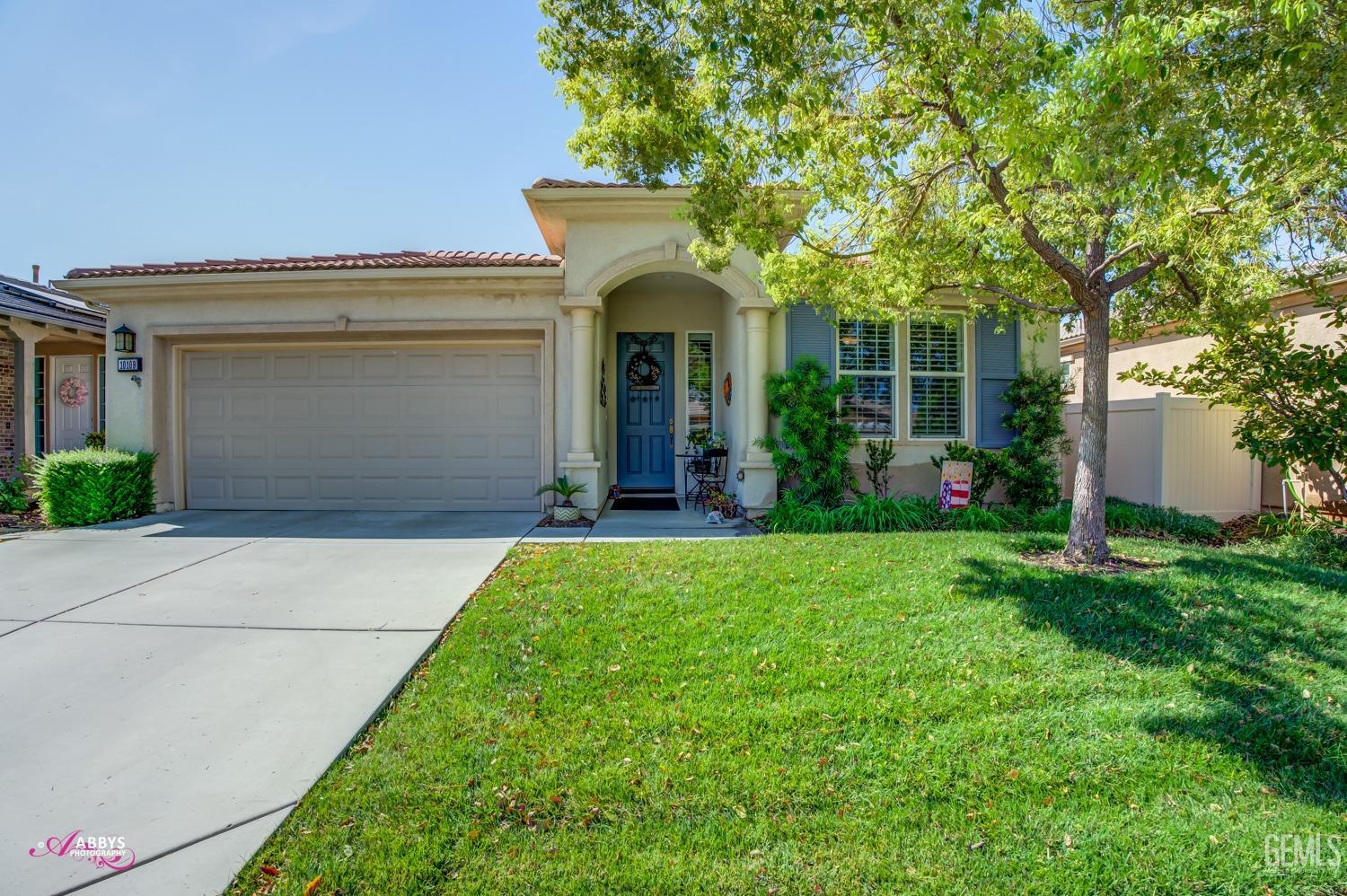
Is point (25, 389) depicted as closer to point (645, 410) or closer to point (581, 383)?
point (581, 383)

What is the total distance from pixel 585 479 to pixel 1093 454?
5458 millimetres

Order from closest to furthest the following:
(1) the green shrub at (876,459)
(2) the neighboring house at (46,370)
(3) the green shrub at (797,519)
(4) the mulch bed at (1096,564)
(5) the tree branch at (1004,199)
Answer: (5) the tree branch at (1004,199) < (4) the mulch bed at (1096,564) < (3) the green shrub at (797,519) < (1) the green shrub at (876,459) < (2) the neighboring house at (46,370)

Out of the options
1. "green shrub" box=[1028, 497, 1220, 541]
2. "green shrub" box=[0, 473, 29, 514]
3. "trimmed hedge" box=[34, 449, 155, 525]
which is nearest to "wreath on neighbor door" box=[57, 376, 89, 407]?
"green shrub" box=[0, 473, 29, 514]

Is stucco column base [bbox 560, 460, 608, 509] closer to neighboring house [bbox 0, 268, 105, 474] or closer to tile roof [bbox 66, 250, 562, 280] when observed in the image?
tile roof [bbox 66, 250, 562, 280]

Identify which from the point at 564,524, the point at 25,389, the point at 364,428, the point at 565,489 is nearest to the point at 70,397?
the point at 25,389

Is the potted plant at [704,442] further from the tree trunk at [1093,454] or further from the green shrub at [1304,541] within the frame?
the green shrub at [1304,541]

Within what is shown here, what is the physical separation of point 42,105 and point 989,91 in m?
10.2

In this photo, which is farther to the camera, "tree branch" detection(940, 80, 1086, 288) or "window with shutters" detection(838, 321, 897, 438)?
"window with shutters" detection(838, 321, 897, 438)

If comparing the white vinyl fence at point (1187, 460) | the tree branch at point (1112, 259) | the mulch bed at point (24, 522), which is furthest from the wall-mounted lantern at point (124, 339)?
the white vinyl fence at point (1187, 460)

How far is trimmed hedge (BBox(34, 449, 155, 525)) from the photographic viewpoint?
24.6ft

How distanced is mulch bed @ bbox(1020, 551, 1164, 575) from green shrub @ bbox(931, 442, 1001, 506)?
2.66m

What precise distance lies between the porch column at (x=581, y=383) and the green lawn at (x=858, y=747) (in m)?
3.57

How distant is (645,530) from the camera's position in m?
7.09

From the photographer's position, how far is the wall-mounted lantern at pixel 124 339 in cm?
826
